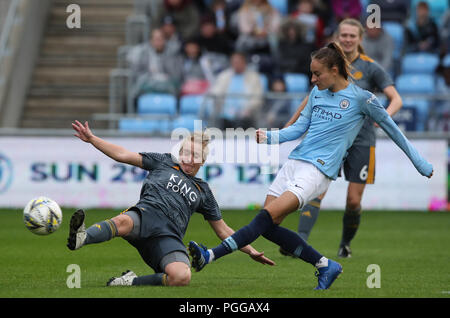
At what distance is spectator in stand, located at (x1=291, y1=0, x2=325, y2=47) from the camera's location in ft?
57.6

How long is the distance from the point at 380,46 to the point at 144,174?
528cm

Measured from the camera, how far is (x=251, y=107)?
1499cm

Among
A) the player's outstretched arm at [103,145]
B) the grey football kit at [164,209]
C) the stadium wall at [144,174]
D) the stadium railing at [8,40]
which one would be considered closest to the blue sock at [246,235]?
the grey football kit at [164,209]

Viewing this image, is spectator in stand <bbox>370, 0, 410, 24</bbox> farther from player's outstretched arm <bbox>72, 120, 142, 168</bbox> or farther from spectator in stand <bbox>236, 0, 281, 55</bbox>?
player's outstretched arm <bbox>72, 120, 142, 168</bbox>

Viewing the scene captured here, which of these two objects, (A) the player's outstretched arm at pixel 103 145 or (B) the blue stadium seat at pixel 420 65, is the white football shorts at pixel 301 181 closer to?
(A) the player's outstretched arm at pixel 103 145

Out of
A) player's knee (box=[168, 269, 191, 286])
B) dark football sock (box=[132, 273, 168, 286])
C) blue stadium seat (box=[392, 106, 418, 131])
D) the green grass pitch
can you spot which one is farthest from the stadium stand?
player's knee (box=[168, 269, 191, 286])

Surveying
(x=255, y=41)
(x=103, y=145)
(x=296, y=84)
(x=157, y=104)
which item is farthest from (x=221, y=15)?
(x=103, y=145)

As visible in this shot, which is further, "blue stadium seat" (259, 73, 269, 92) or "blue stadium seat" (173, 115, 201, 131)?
"blue stadium seat" (259, 73, 269, 92)

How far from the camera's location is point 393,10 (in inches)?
731

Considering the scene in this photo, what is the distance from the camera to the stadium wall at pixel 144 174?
586 inches

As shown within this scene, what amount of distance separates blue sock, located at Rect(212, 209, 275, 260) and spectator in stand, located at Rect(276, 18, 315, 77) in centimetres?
1081

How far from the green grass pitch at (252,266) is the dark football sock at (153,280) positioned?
13 cm

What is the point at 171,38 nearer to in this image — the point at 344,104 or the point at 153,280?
the point at 344,104
